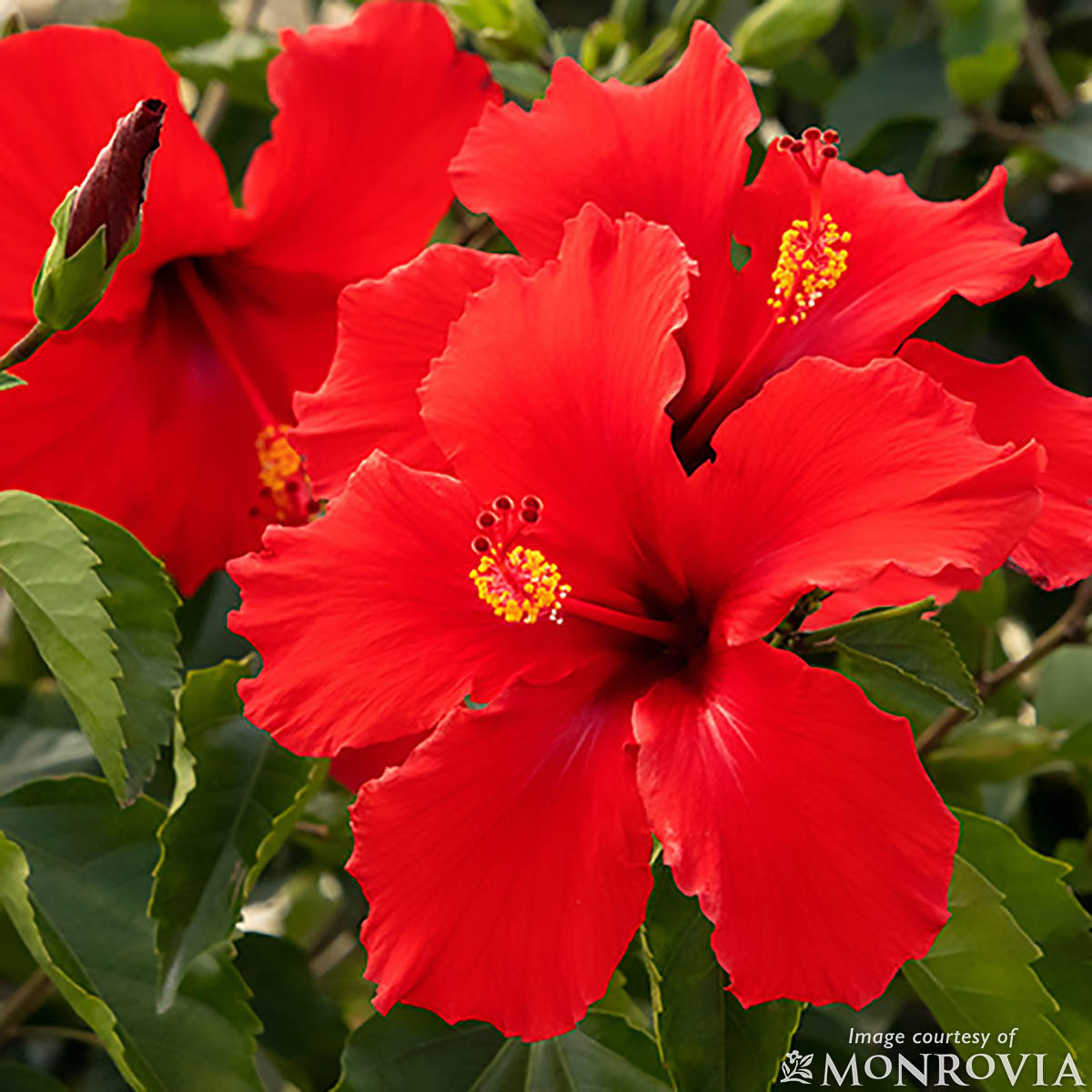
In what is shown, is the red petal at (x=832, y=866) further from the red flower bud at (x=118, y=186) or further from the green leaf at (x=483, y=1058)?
the red flower bud at (x=118, y=186)

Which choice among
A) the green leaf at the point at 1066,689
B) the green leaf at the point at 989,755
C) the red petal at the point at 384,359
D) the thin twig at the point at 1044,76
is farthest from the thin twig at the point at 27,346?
the thin twig at the point at 1044,76

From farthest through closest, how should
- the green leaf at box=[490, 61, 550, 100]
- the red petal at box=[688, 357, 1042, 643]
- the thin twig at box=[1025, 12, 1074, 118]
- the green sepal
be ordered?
the thin twig at box=[1025, 12, 1074, 118] < the green leaf at box=[490, 61, 550, 100] < the green sepal < the red petal at box=[688, 357, 1042, 643]

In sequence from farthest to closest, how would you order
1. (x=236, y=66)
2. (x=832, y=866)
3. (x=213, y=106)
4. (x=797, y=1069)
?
1. (x=213, y=106)
2. (x=236, y=66)
3. (x=797, y=1069)
4. (x=832, y=866)

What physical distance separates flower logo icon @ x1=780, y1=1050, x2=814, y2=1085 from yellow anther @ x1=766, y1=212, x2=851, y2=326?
1.67ft

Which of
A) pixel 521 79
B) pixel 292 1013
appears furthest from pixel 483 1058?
pixel 521 79

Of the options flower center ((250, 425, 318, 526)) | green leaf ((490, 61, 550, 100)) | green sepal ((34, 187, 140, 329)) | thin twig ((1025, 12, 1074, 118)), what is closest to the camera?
green sepal ((34, 187, 140, 329))

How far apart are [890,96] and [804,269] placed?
78 cm

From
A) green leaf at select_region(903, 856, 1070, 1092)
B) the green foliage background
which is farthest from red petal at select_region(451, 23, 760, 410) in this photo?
green leaf at select_region(903, 856, 1070, 1092)

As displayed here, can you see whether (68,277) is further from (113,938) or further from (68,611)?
(113,938)

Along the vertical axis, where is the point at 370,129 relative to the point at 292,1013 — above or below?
above

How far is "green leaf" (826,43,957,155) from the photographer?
4.31 feet

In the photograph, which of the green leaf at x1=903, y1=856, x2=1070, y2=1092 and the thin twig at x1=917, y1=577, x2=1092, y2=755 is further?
the thin twig at x1=917, y1=577, x2=1092, y2=755

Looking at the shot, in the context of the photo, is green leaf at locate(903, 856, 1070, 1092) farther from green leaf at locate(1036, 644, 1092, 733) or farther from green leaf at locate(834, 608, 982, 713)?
green leaf at locate(1036, 644, 1092, 733)

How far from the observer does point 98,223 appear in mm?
645
